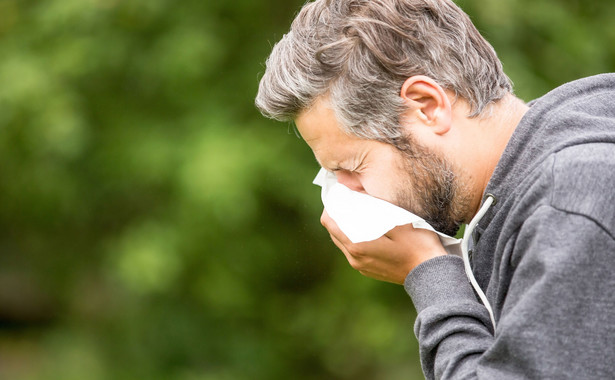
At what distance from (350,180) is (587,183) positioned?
2.50 feet

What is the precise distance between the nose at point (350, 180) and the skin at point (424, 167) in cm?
3

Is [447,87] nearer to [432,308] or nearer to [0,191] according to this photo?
[432,308]

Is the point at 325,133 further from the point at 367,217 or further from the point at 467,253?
the point at 467,253

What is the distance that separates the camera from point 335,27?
2064 mm

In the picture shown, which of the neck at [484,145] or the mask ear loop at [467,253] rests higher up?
the neck at [484,145]

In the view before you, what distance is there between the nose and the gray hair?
0.13 metres

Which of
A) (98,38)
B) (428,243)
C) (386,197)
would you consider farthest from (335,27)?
(98,38)

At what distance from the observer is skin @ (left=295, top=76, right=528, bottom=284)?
6.43 ft

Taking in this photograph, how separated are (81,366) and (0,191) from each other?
1.46 meters

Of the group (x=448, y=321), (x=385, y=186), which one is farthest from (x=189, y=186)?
(x=448, y=321)

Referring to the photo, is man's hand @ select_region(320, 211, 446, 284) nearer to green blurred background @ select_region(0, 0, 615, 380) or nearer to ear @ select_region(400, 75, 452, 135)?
ear @ select_region(400, 75, 452, 135)

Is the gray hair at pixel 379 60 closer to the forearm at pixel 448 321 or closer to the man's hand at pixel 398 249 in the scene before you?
the man's hand at pixel 398 249

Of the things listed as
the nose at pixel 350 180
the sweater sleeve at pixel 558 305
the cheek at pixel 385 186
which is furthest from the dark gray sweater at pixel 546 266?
the nose at pixel 350 180

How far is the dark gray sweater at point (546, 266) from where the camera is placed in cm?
145
